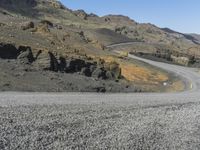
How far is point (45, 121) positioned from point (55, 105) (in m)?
4.93

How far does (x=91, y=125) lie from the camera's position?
19.2 m

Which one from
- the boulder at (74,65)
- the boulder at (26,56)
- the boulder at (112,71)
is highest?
the boulder at (26,56)

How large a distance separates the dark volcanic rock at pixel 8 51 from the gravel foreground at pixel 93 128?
14790 millimetres

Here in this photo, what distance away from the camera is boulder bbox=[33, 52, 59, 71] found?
38312 millimetres

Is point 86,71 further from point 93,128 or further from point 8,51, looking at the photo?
point 93,128

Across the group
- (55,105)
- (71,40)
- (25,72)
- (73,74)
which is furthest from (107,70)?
(71,40)

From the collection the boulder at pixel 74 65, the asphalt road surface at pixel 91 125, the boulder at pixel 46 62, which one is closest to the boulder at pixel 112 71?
the boulder at pixel 74 65

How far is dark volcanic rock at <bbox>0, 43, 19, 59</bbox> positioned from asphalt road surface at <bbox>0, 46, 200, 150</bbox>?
12587 millimetres

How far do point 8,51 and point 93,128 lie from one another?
71.1 feet

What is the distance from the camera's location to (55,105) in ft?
77.1

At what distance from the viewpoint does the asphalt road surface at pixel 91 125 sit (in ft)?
52.7

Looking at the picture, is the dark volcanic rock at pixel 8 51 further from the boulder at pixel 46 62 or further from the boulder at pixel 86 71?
the boulder at pixel 86 71

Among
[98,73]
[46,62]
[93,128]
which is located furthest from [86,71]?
[93,128]

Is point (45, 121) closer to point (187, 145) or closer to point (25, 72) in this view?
point (187, 145)
